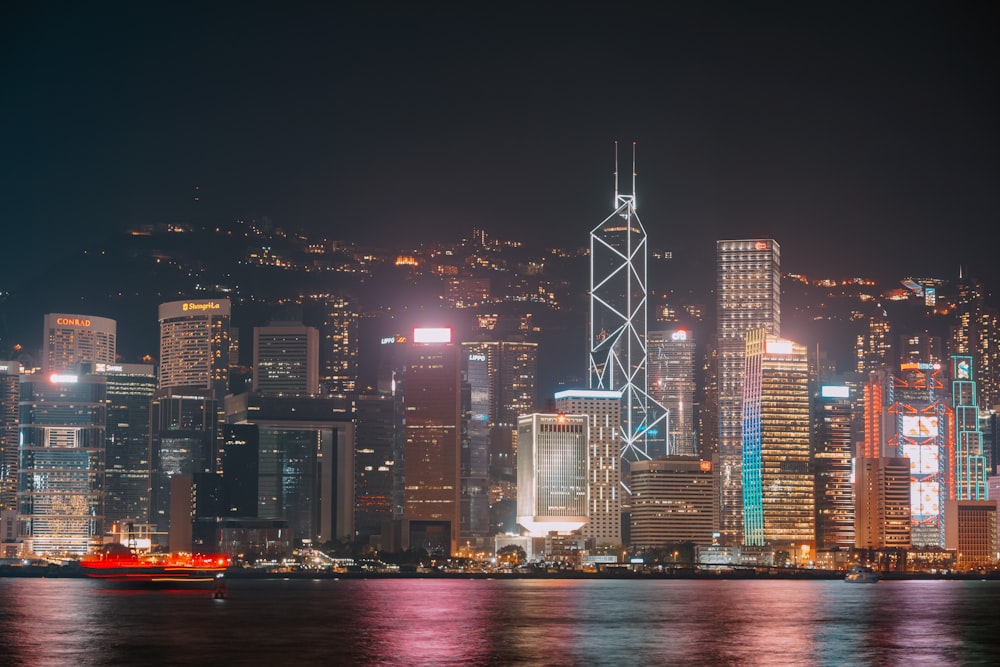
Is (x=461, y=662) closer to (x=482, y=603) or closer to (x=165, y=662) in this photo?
(x=165, y=662)

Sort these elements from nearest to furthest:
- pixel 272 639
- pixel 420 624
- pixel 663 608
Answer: pixel 272 639 < pixel 420 624 < pixel 663 608

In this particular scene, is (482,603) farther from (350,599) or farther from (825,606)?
(825,606)

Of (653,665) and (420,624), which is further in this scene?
(420,624)

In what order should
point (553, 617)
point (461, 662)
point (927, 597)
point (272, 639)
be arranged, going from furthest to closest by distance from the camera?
point (927, 597) < point (553, 617) < point (272, 639) < point (461, 662)

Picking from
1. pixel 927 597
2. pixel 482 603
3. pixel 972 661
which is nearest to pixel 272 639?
pixel 972 661

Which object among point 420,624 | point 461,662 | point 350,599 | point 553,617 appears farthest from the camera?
point 350,599

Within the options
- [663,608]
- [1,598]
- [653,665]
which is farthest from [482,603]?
[653,665]
